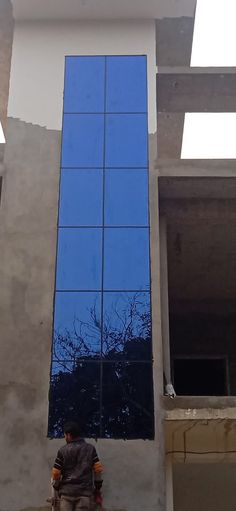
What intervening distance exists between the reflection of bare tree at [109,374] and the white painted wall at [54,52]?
3.80 metres

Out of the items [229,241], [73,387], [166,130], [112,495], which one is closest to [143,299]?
[73,387]

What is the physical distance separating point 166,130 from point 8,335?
8.65 metres

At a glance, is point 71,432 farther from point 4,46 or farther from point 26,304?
point 4,46

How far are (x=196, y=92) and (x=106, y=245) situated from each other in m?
5.76

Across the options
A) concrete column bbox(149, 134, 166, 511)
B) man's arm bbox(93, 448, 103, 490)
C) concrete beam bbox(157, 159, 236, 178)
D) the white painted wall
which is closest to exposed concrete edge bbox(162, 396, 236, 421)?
concrete column bbox(149, 134, 166, 511)

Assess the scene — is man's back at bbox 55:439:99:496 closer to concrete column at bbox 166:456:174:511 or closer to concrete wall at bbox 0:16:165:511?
concrete wall at bbox 0:16:165:511

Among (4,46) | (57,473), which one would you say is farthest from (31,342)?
(4,46)

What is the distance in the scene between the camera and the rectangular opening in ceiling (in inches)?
723

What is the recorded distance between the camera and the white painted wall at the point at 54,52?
483 inches

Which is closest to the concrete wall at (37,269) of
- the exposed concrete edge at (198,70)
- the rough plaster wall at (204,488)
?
the exposed concrete edge at (198,70)

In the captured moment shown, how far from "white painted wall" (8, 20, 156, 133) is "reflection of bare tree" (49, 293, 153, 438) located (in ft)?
12.5

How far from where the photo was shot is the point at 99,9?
13.3 m

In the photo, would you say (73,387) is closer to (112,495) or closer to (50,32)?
(112,495)

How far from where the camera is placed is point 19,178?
1161 centimetres
